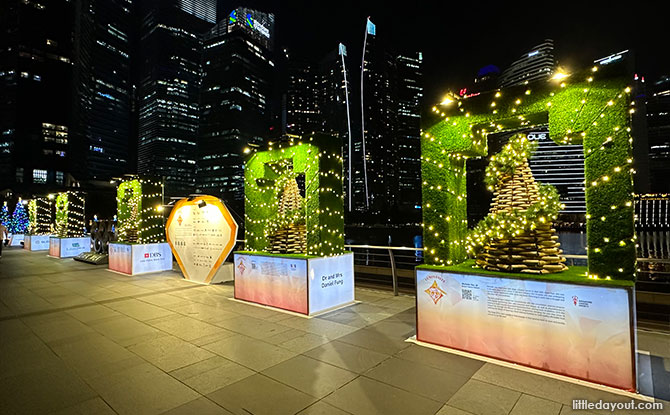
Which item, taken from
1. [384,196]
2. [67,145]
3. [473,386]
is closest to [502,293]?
[473,386]

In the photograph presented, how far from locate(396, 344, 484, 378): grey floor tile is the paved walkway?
0.01 metres

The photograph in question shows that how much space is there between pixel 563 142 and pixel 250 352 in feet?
15.9

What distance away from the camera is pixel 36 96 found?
49.2 metres

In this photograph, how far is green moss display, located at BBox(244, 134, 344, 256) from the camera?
241 inches

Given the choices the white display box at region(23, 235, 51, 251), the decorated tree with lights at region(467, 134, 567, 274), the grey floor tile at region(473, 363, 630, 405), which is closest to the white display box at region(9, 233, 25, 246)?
the white display box at region(23, 235, 51, 251)

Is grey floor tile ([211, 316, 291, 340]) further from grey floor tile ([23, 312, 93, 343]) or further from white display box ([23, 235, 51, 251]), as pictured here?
white display box ([23, 235, 51, 251])

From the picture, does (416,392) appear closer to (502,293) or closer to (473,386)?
(473,386)

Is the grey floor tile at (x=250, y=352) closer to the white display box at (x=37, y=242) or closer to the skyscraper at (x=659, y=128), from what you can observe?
the white display box at (x=37, y=242)

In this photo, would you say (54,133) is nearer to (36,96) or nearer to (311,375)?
(36,96)

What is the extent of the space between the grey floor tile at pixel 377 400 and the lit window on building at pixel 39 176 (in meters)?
66.9

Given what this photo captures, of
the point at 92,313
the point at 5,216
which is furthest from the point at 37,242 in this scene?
the point at 92,313

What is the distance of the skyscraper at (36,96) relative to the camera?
4709 centimetres

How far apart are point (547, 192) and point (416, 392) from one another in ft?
9.62

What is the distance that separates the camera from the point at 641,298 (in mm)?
5375
